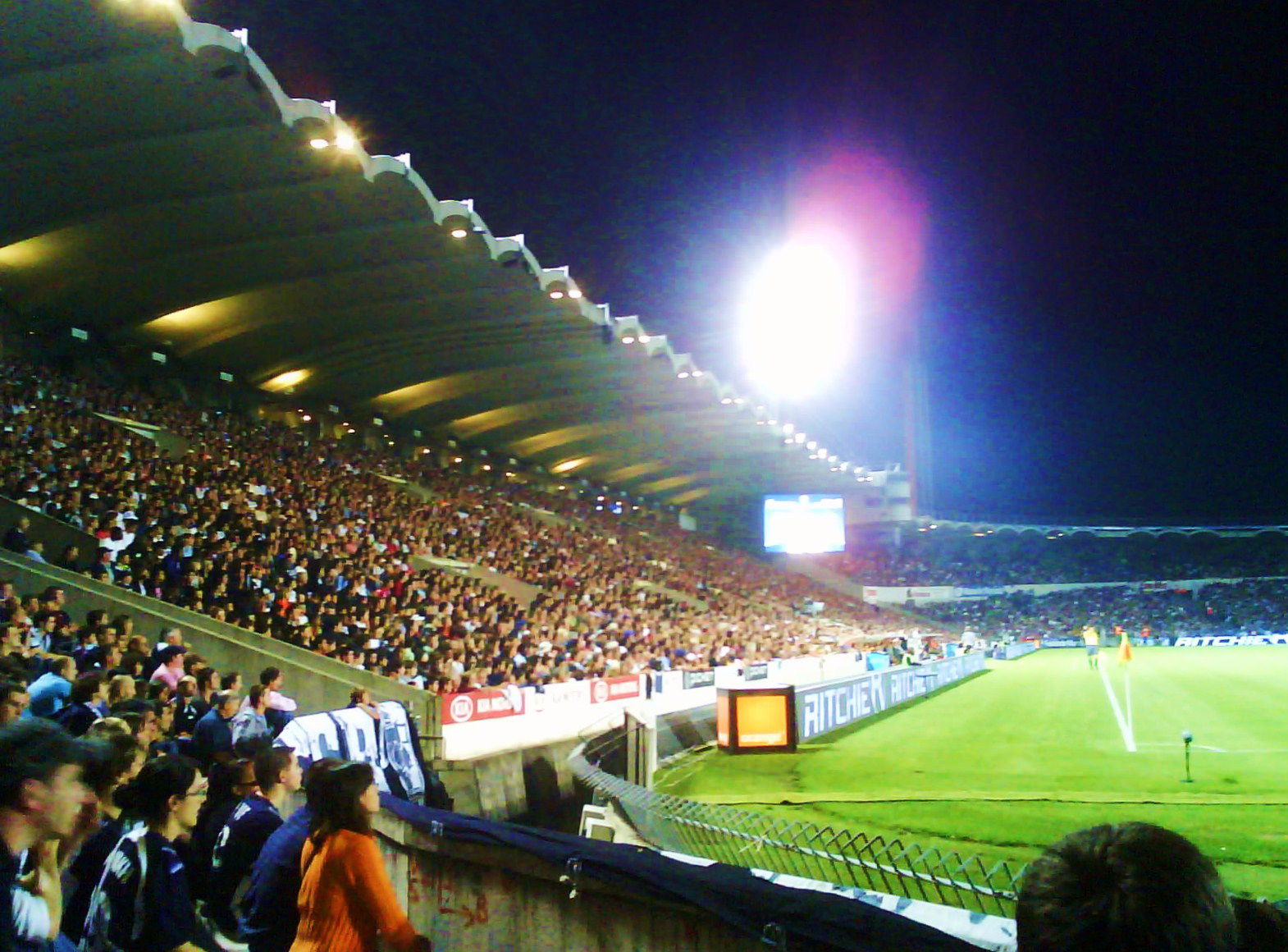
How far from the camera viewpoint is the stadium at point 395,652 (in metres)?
4.14

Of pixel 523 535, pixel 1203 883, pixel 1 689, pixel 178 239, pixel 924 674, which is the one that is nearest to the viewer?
pixel 1203 883

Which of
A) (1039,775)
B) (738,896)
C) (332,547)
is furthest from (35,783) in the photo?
(332,547)

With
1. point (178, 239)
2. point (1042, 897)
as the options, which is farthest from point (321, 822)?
point (178, 239)

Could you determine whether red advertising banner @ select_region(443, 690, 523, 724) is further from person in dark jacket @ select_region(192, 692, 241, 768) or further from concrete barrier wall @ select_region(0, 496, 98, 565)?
person in dark jacket @ select_region(192, 692, 241, 768)

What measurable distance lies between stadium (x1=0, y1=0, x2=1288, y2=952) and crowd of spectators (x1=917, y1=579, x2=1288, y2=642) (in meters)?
24.9

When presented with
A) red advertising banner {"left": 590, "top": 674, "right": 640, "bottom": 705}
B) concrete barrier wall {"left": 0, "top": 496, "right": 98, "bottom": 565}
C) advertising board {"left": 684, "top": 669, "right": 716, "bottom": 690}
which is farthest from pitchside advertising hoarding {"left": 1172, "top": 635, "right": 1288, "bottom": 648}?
concrete barrier wall {"left": 0, "top": 496, "right": 98, "bottom": 565}

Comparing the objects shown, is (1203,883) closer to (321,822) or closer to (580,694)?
(321,822)

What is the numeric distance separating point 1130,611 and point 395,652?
66.0 meters

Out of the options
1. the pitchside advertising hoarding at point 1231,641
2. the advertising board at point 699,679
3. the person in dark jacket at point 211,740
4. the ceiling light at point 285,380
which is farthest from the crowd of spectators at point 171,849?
the pitchside advertising hoarding at point 1231,641

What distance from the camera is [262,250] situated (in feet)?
67.3

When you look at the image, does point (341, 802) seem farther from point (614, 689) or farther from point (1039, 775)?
point (614, 689)

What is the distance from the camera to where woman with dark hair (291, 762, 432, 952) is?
3896 mm

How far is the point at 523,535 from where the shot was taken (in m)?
31.8

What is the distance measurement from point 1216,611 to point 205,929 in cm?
7728
